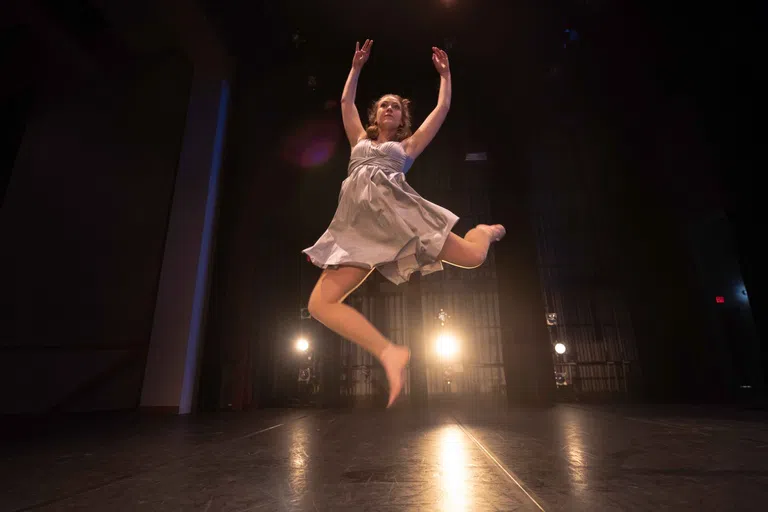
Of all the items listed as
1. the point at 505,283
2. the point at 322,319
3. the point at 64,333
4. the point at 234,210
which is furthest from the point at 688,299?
the point at 64,333

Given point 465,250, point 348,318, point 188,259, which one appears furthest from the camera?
point 188,259

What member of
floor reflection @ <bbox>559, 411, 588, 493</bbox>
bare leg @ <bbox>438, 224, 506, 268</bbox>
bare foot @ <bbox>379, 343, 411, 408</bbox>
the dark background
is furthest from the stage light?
bare foot @ <bbox>379, 343, 411, 408</bbox>

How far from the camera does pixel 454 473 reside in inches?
33.0

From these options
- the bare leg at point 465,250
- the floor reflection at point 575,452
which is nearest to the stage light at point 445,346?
the floor reflection at point 575,452

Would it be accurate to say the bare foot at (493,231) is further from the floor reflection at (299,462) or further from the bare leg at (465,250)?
the floor reflection at (299,462)

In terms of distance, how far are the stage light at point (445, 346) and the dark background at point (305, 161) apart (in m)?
0.66

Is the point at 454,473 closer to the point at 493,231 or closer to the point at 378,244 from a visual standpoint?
the point at 378,244

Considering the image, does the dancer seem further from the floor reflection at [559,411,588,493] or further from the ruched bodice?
the floor reflection at [559,411,588,493]

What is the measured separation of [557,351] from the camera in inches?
146

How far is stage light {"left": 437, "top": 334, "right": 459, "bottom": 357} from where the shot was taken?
3982 mm

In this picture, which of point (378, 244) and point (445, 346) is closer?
point (378, 244)

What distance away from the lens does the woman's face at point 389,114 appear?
166 cm

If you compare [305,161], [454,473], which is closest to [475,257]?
[454,473]

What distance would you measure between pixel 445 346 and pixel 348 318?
2830 millimetres
